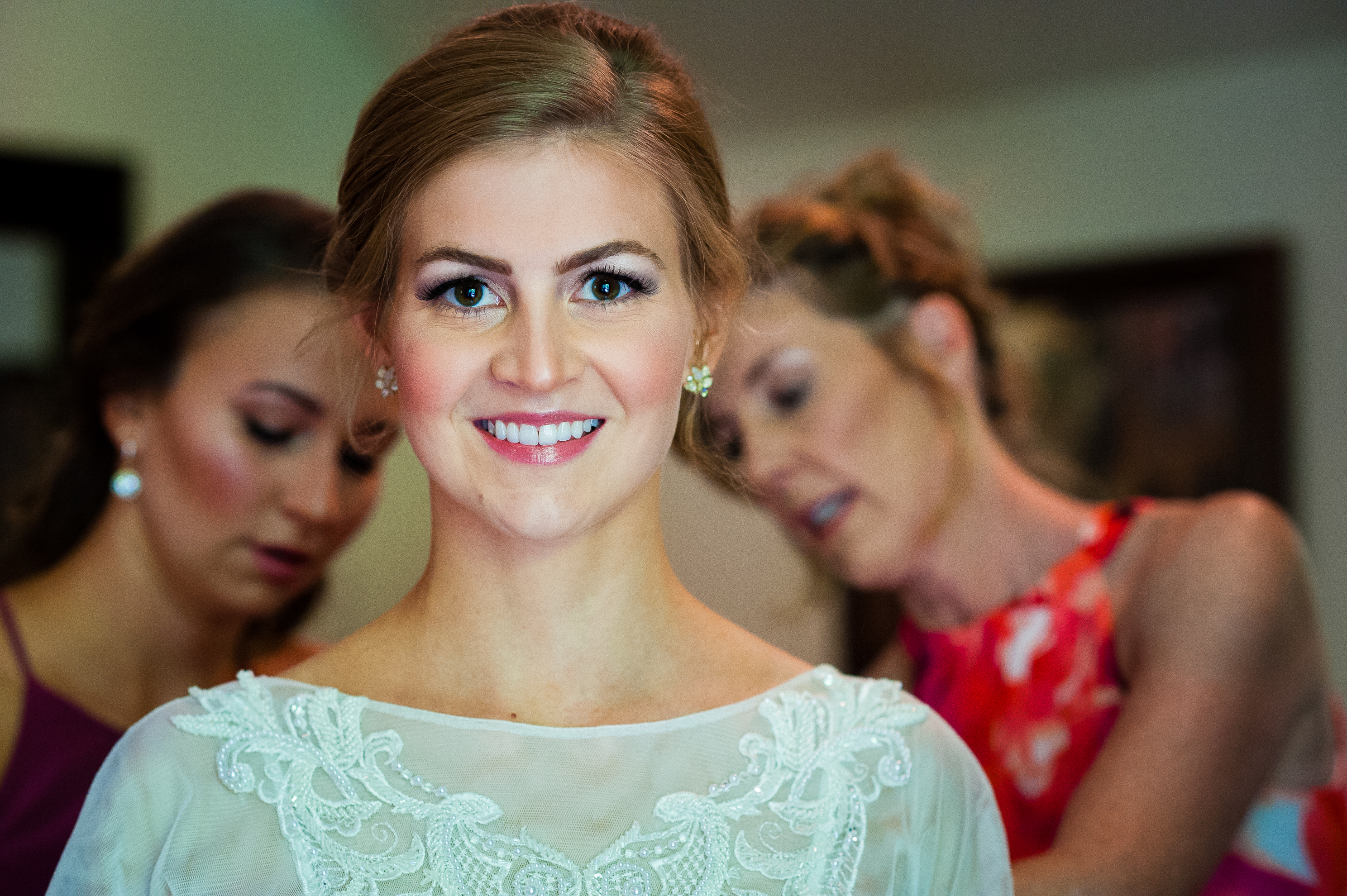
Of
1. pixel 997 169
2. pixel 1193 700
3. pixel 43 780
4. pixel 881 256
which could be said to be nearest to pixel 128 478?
pixel 43 780

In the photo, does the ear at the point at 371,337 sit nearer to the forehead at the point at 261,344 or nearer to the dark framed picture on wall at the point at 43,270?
the forehead at the point at 261,344

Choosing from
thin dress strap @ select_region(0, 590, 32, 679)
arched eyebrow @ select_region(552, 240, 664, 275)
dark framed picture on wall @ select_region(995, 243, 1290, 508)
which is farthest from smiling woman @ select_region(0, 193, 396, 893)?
dark framed picture on wall @ select_region(995, 243, 1290, 508)

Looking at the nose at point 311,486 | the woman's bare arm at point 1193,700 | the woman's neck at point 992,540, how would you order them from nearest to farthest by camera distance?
the woman's bare arm at point 1193,700
the nose at point 311,486
the woman's neck at point 992,540

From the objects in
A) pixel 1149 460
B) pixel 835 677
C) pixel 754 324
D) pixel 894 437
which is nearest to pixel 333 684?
pixel 835 677

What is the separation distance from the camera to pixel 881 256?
6.91 ft

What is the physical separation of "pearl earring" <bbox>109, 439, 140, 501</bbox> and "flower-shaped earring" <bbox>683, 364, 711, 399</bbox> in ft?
3.52

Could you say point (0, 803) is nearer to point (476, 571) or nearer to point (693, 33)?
point (476, 571)

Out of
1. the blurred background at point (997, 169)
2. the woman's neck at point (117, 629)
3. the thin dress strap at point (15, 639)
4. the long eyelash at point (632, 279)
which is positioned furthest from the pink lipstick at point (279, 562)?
the long eyelash at point (632, 279)

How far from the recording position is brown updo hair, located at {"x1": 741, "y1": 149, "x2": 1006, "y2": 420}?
6.78 ft

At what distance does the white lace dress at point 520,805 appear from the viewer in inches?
44.1

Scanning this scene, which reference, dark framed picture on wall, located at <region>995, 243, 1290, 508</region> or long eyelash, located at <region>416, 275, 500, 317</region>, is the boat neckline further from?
dark framed picture on wall, located at <region>995, 243, 1290, 508</region>

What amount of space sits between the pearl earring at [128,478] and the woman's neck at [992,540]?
134cm

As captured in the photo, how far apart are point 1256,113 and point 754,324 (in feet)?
7.32

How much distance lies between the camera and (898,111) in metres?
3.81
